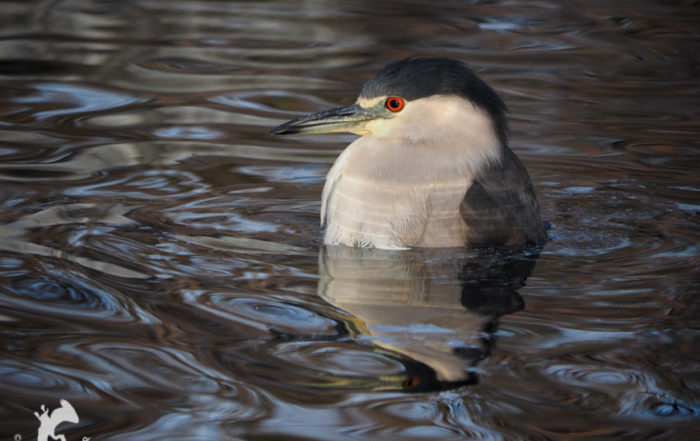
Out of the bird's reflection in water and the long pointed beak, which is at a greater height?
the long pointed beak

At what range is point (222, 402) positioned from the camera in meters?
3.53

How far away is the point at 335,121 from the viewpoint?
5.40 metres

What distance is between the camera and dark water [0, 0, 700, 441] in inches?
139

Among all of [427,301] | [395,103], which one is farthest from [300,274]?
[395,103]

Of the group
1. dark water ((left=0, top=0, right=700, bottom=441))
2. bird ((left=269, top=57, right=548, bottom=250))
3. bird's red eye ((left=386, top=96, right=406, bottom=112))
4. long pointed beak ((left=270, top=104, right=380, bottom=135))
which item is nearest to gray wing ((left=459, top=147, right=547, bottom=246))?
bird ((left=269, top=57, right=548, bottom=250))

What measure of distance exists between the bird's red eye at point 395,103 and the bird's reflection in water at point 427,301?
76 cm

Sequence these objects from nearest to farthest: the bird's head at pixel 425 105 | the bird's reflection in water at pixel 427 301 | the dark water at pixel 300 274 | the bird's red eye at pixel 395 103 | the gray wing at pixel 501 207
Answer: the dark water at pixel 300 274 → the bird's reflection in water at pixel 427 301 → the gray wing at pixel 501 207 → the bird's head at pixel 425 105 → the bird's red eye at pixel 395 103

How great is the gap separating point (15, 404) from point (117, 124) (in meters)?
4.45

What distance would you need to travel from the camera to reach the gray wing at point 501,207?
4.96m

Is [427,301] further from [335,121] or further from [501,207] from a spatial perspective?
[335,121]

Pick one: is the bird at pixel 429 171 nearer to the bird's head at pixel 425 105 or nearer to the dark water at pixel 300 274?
the bird's head at pixel 425 105

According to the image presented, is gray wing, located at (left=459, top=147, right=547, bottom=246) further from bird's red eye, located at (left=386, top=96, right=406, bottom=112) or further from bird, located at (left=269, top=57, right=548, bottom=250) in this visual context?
bird's red eye, located at (left=386, top=96, right=406, bottom=112)

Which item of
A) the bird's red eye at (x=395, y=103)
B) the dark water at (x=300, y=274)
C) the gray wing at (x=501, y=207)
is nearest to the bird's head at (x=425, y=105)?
the bird's red eye at (x=395, y=103)

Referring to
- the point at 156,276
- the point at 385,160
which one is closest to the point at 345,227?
the point at 385,160
